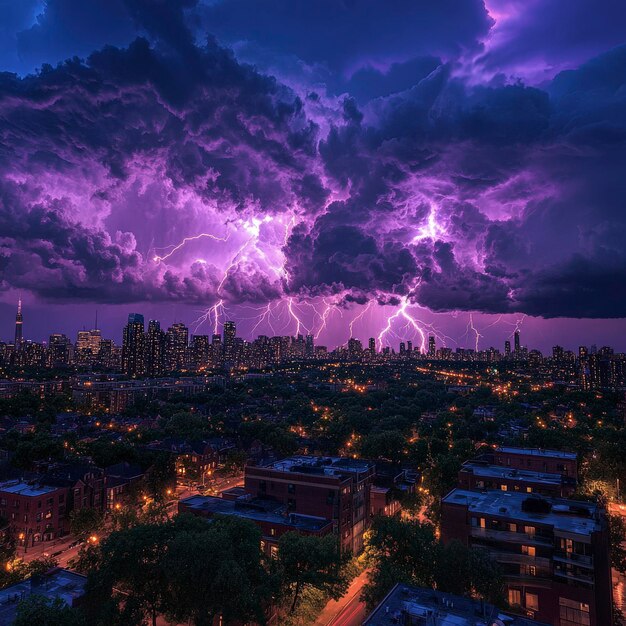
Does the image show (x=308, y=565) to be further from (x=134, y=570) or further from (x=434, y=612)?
(x=134, y=570)

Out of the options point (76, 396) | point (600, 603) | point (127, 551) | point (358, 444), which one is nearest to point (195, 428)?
point (358, 444)

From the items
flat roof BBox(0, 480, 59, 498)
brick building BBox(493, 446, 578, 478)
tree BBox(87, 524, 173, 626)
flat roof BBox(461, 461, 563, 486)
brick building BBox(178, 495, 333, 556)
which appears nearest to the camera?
tree BBox(87, 524, 173, 626)

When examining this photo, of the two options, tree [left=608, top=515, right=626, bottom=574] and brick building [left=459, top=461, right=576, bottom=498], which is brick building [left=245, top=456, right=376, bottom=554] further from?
tree [left=608, top=515, right=626, bottom=574]

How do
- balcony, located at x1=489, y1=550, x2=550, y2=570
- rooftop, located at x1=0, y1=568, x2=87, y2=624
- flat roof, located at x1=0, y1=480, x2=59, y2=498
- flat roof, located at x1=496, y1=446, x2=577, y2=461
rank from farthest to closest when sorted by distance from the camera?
flat roof, located at x1=496, y1=446, x2=577, y2=461, flat roof, located at x1=0, y1=480, x2=59, y2=498, balcony, located at x1=489, y1=550, x2=550, y2=570, rooftop, located at x1=0, y1=568, x2=87, y2=624

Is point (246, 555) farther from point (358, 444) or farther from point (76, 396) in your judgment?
point (76, 396)

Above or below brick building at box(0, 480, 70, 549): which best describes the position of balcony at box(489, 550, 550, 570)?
above

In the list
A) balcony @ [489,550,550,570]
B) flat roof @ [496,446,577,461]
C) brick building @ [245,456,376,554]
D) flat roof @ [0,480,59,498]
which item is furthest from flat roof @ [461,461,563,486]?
flat roof @ [0,480,59,498]

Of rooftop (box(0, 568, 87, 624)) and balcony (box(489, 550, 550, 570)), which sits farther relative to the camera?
balcony (box(489, 550, 550, 570))

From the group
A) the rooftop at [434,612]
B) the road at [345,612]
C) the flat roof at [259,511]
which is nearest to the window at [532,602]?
the rooftop at [434,612]
